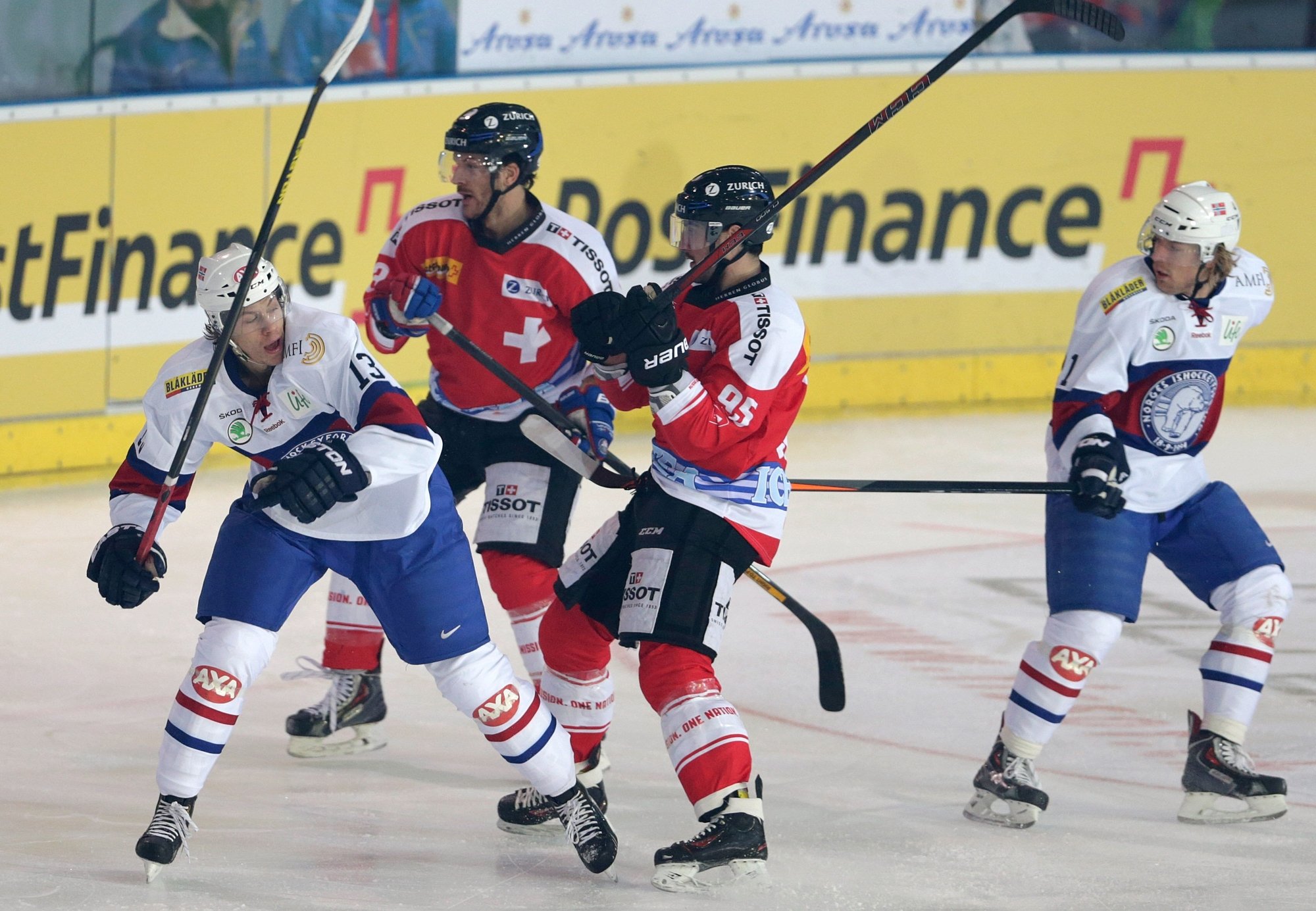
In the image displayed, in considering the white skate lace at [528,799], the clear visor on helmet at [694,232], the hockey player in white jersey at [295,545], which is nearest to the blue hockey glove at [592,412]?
the clear visor on helmet at [694,232]

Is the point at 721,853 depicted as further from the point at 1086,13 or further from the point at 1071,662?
the point at 1086,13

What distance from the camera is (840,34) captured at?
8.52 meters

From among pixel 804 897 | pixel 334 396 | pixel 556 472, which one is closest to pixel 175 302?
pixel 556 472

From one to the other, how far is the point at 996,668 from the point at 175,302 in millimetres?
3492

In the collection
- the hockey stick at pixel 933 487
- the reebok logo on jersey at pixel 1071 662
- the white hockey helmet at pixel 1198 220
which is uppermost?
the white hockey helmet at pixel 1198 220

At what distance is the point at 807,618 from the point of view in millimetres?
4445

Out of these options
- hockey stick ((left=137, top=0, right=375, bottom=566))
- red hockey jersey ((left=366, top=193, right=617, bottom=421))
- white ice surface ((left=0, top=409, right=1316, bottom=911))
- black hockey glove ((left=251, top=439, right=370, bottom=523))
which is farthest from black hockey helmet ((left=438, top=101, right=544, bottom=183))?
white ice surface ((left=0, top=409, right=1316, bottom=911))

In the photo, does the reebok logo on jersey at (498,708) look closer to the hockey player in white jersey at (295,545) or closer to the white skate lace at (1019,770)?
the hockey player in white jersey at (295,545)

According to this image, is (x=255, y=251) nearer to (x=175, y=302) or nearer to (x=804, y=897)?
(x=804, y=897)

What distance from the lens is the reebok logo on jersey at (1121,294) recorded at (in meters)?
4.30

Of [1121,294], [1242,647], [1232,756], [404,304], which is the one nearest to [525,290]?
[404,304]

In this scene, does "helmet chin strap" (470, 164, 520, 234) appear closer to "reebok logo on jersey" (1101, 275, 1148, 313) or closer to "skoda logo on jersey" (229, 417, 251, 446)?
"skoda logo on jersey" (229, 417, 251, 446)

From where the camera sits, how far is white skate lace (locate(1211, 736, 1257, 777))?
433 centimetres

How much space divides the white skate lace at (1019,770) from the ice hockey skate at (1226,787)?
13.4 inches
